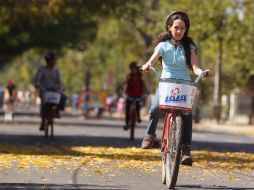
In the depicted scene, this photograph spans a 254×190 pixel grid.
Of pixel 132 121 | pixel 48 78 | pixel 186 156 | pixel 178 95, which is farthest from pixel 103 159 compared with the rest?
pixel 132 121

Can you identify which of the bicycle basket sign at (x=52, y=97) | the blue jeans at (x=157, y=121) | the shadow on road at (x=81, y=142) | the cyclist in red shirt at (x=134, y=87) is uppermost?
the cyclist in red shirt at (x=134, y=87)

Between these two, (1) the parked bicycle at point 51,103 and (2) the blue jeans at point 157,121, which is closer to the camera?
(2) the blue jeans at point 157,121

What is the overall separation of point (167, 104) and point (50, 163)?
3.34 m

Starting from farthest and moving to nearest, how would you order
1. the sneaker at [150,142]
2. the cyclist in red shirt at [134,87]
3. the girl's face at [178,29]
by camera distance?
the cyclist in red shirt at [134,87], the sneaker at [150,142], the girl's face at [178,29]

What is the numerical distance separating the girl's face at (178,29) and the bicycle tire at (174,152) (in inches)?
38.2

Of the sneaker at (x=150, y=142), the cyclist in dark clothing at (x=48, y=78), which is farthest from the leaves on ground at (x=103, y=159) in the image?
the cyclist in dark clothing at (x=48, y=78)

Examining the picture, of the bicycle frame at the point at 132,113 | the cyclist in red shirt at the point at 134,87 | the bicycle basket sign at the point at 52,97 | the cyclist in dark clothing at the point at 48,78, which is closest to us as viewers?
the cyclist in dark clothing at the point at 48,78

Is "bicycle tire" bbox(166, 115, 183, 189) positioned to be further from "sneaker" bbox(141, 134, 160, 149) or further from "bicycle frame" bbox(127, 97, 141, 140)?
"bicycle frame" bbox(127, 97, 141, 140)

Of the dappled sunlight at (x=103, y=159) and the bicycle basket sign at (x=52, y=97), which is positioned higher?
the bicycle basket sign at (x=52, y=97)

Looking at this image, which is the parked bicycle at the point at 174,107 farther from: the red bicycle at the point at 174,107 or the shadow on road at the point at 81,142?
the shadow on road at the point at 81,142

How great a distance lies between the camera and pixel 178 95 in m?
9.55

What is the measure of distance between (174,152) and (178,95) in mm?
624

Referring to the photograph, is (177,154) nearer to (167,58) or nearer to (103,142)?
(167,58)

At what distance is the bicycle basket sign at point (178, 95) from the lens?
9547mm
